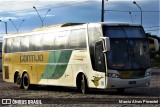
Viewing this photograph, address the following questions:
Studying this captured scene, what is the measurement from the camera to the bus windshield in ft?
59.7

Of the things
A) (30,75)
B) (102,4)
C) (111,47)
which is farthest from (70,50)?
(102,4)

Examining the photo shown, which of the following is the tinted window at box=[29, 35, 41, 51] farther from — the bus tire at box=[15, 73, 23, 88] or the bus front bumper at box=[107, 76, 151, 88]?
the bus front bumper at box=[107, 76, 151, 88]

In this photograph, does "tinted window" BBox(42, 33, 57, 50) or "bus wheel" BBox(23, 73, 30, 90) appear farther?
"bus wheel" BBox(23, 73, 30, 90)

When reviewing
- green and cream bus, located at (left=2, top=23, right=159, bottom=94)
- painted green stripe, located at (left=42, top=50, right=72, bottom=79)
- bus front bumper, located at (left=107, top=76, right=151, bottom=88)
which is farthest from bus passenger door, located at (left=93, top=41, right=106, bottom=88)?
painted green stripe, located at (left=42, top=50, right=72, bottom=79)

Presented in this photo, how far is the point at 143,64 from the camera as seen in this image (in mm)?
18703

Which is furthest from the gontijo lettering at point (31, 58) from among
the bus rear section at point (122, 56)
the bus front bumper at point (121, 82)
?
the bus front bumper at point (121, 82)

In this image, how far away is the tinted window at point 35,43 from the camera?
930 inches

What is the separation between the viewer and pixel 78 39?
65.5 ft

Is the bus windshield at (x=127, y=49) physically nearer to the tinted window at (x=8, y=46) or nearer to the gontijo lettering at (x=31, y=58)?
the gontijo lettering at (x=31, y=58)

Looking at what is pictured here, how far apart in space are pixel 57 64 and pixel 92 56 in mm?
3318

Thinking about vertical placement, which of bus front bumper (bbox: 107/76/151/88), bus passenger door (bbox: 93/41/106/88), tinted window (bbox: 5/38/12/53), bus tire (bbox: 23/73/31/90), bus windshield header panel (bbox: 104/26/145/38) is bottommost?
bus tire (bbox: 23/73/31/90)

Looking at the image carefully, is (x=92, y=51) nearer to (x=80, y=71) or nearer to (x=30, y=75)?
(x=80, y=71)

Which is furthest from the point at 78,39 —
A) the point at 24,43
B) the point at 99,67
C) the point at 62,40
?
the point at 24,43

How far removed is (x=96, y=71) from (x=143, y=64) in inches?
76.1
